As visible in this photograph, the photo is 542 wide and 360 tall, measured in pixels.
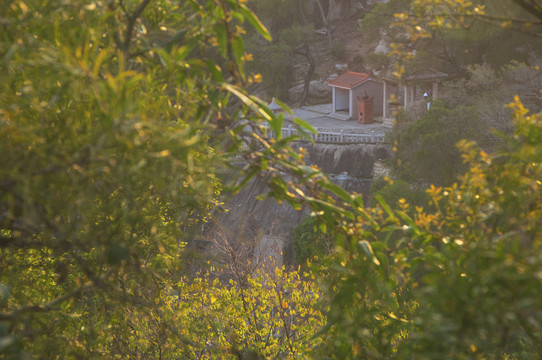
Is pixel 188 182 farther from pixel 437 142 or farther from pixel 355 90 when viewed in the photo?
pixel 355 90

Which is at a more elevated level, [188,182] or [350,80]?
[188,182]

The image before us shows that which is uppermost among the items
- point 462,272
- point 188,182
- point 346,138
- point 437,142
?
point 188,182

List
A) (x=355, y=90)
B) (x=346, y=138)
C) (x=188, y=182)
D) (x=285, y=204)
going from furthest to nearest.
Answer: (x=355, y=90)
(x=346, y=138)
(x=285, y=204)
(x=188, y=182)

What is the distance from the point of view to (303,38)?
28.0 meters

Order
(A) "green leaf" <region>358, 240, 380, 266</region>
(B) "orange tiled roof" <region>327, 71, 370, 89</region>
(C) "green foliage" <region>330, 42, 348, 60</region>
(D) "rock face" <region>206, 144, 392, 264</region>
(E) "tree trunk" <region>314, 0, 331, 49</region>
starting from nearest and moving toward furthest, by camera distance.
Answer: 1. (A) "green leaf" <region>358, 240, 380, 266</region>
2. (D) "rock face" <region>206, 144, 392, 264</region>
3. (B) "orange tiled roof" <region>327, 71, 370, 89</region>
4. (C) "green foliage" <region>330, 42, 348, 60</region>
5. (E) "tree trunk" <region>314, 0, 331, 49</region>

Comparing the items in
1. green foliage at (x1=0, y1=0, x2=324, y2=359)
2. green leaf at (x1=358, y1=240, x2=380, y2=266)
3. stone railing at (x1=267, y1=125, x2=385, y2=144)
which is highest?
green foliage at (x1=0, y1=0, x2=324, y2=359)

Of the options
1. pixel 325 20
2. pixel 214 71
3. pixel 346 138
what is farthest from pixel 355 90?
pixel 214 71

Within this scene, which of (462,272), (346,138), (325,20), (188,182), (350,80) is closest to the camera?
(462,272)

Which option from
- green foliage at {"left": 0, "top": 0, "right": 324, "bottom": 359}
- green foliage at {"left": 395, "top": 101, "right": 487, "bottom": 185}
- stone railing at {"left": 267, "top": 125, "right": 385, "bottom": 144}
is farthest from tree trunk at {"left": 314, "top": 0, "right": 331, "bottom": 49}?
green foliage at {"left": 0, "top": 0, "right": 324, "bottom": 359}

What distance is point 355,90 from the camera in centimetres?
2502

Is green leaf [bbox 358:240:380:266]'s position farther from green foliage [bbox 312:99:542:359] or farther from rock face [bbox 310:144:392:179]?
rock face [bbox 310:144:392:179]

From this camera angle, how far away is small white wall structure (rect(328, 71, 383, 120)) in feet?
81.7

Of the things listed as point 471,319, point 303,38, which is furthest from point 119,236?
point 303,38

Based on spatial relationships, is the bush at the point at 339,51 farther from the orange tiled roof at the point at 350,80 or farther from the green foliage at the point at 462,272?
the green foliage at the point at 462,272
